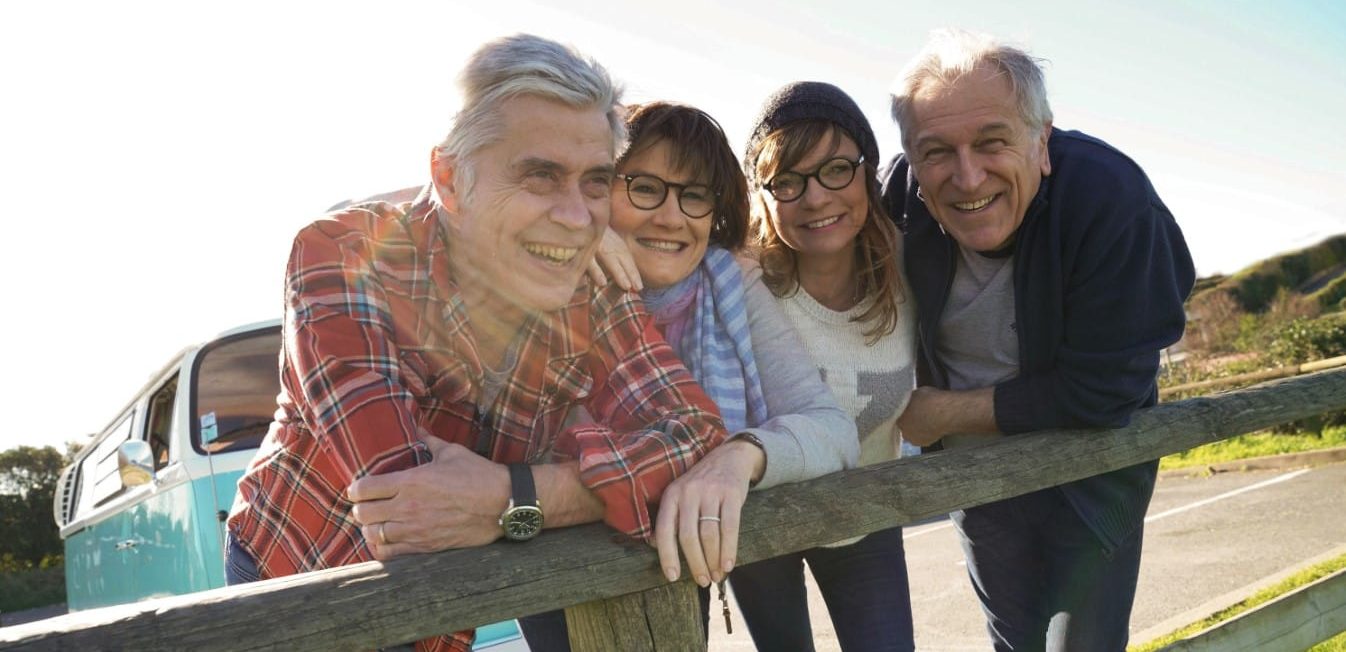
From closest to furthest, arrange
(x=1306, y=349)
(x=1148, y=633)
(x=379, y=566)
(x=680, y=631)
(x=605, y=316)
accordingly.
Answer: (x=379, y=566) < (x=680, y=631) < (x=605, y=316) < (x=1148, y=633) < (x=1306, y=349)

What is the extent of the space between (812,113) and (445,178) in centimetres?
96

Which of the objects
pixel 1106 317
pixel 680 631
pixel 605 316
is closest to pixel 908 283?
pixel 1106 317

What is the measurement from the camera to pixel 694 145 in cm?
219

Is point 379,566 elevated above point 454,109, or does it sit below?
below

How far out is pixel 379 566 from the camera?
4.54ft

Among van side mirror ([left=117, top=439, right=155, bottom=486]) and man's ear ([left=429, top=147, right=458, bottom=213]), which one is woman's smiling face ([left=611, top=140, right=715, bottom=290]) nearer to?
man's ear ([left=429, top=147, right=458, bottom=213])

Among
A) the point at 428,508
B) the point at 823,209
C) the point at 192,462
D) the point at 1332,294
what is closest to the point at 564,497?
the point at 428,508

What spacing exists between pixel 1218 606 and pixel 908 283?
12.1 ft

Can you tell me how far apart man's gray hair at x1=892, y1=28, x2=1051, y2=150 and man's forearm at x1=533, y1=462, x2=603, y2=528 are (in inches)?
54.7

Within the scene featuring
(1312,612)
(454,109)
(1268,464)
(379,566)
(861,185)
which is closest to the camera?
(379,566)

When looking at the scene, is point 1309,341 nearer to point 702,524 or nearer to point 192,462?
point 192,462

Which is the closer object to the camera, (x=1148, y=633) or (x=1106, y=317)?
(x=1106, y=317)

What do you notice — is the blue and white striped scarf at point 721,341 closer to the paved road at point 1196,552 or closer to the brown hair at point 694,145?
the brown hair at point 694,145

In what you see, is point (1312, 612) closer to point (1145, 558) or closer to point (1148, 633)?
point (1148, 633)
